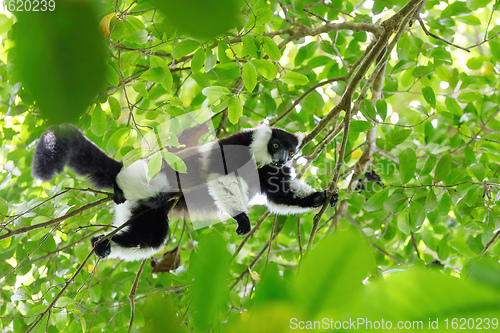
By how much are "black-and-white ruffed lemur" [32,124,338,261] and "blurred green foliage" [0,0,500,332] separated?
0.25 meters

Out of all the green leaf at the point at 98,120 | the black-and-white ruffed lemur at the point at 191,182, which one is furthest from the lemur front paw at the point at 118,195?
the green leaf at the point at 98,120

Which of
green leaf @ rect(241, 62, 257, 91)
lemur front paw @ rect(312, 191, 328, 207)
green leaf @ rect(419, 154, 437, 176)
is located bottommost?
lemur front paw @ rect(312, 191, 328, 207)

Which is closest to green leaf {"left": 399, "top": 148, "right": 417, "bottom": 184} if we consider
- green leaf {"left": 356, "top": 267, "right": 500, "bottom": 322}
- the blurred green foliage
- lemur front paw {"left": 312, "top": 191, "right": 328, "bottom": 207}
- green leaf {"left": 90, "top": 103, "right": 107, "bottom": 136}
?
the blurred green foliage

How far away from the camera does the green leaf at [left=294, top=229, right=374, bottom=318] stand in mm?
418

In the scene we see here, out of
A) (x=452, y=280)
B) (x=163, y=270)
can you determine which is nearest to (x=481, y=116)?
(x=163, y=270)

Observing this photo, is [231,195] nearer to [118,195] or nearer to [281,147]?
[281,147]

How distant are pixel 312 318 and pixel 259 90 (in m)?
3.85

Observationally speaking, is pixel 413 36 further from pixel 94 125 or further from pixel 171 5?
Answer: pixel 171 5

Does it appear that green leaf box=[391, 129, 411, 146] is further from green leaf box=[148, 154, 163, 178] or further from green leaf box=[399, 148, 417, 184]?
green leaf box=[148, 154, 163, 178]

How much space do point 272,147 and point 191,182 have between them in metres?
0.87

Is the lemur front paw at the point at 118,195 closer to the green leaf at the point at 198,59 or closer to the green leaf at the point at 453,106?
Result: the green leaf at the point at 198,59

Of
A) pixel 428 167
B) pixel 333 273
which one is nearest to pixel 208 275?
pixel 333 273

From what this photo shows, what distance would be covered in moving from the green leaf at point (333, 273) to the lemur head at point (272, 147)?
3360mm

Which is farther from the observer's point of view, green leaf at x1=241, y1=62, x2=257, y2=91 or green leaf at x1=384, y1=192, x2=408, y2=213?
green leaf at x1=384, y1=192, x2=408, y2=213
